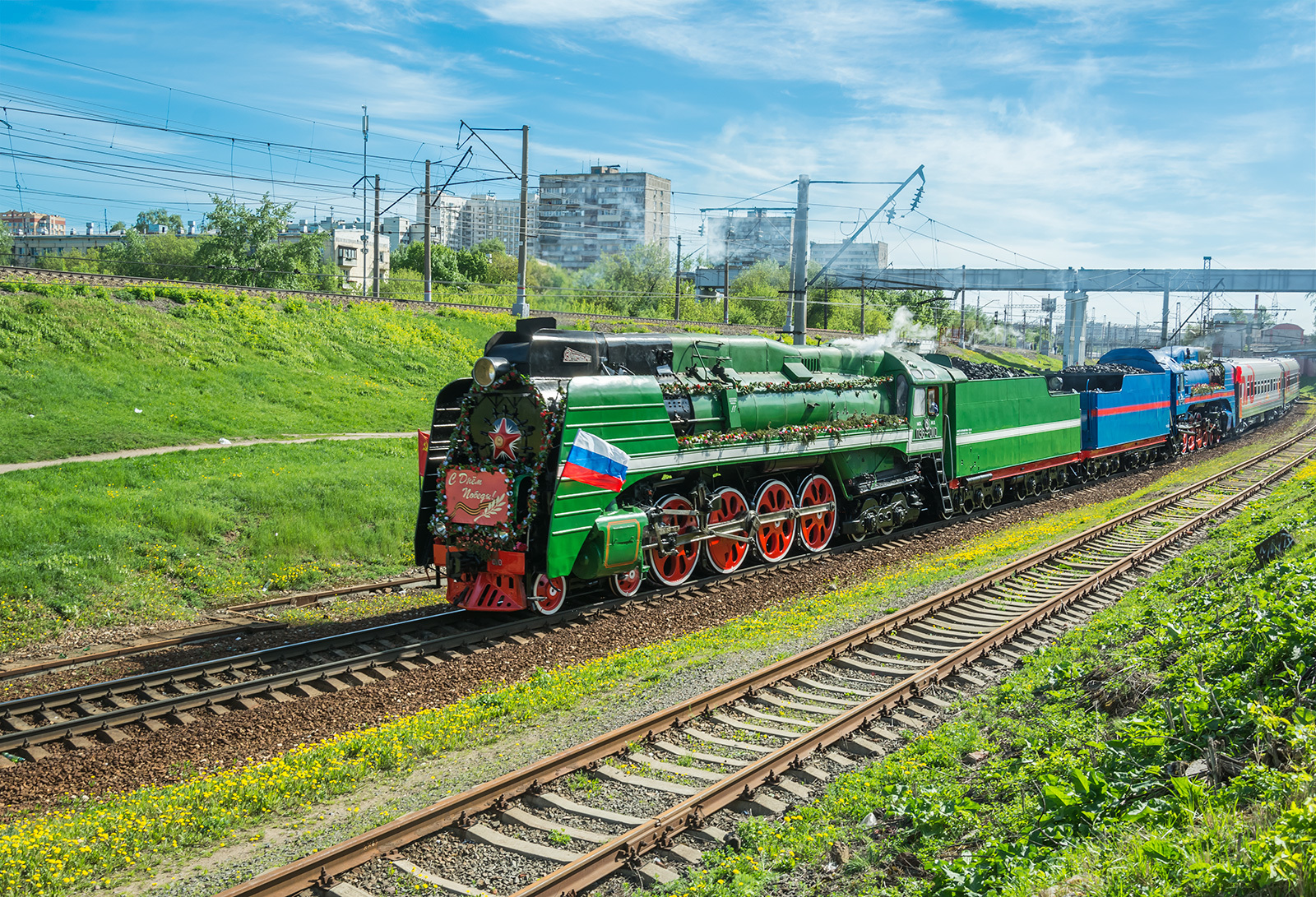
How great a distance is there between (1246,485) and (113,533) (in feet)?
82.8

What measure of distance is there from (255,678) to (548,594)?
360 centimetres

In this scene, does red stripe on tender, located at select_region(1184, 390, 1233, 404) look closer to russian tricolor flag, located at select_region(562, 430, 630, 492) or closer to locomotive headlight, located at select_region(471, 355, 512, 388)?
russian tricolor flag, located at select_region(562, 430, 630, 492)

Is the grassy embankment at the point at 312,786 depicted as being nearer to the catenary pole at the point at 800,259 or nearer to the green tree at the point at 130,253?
the catenary pole at the point at 800,259

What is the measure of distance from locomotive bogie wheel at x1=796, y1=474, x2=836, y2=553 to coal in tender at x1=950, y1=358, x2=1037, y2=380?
19.7ft

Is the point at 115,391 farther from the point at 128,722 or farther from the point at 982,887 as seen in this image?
the point at 982,887

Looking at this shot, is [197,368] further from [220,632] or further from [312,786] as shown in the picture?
[312,786]

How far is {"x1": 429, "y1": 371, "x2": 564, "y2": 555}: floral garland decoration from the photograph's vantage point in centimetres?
1106

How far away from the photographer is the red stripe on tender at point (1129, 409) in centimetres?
2486

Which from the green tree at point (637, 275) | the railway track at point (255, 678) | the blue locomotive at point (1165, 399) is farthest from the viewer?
the green tree at point (637, 275)

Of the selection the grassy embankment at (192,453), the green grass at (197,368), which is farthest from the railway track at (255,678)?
the green grass at (197,368)

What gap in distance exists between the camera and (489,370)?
1139 cm

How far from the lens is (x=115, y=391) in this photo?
901 inches

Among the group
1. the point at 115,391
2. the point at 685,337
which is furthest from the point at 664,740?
the point at 115,391

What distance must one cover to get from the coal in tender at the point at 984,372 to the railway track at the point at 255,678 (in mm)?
10997
